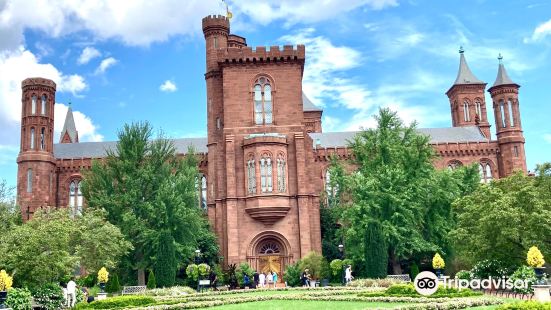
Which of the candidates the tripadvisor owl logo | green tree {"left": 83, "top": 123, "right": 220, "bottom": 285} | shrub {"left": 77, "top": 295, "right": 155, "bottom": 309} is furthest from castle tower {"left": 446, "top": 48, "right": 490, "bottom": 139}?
shrub {"left": 77, "top": 295, "right": 155, "bottom": 309}

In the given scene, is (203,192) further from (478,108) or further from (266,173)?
(478,108)

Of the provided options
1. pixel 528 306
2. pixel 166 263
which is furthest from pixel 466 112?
pixel 528 306

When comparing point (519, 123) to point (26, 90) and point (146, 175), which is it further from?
point (26, 90)

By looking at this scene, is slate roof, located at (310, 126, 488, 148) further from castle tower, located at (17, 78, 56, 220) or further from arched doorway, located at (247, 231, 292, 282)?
castle tower, located at (17, 78, 56, 220)

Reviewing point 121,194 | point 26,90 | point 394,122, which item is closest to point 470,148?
point 394,122

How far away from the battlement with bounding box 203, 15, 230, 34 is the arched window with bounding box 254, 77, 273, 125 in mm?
8167

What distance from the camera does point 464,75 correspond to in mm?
73688

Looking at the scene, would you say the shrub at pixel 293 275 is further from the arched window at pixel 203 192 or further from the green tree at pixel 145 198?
the arched window at pixel 203 192

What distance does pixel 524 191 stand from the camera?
93.7 feet

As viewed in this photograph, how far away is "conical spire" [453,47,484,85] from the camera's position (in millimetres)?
72750

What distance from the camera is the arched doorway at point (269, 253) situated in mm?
42531

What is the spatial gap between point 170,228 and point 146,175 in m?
4.51

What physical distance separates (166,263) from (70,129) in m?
45.2

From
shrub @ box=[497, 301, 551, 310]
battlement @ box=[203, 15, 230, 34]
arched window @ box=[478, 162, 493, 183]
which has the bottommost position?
shrub @ box=[497, 301, 551, 310]
